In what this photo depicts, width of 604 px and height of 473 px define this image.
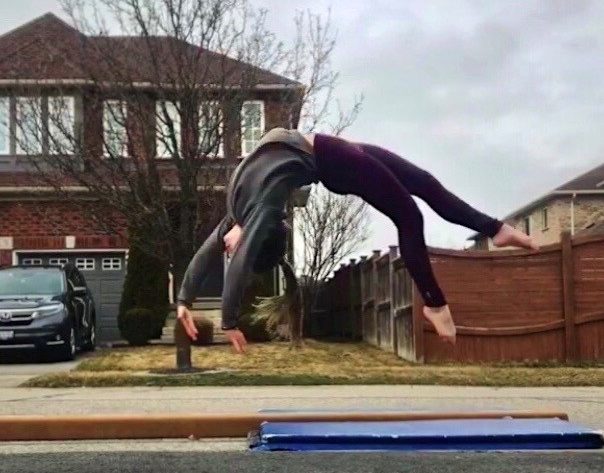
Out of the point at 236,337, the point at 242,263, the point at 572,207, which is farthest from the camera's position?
the point at 572,207

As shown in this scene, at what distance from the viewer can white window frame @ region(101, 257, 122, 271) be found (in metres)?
22.6

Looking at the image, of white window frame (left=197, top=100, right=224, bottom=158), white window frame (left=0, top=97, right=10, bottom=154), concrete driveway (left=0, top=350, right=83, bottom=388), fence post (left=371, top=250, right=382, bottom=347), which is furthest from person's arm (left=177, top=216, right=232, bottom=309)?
white window frame (left=0, top=97, right=10, bottom=154)

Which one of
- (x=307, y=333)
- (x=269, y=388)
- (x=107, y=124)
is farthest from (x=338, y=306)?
(x=269, y=388)

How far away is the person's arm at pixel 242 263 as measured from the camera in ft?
20.6

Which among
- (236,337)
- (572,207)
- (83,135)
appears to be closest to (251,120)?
(83,135)

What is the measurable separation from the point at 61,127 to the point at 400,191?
10631 mm

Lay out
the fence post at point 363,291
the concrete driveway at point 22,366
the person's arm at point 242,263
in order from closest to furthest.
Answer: the person's arm at point 242,263 → the concrete driveway at point 22,366 → the fence post at point 363,291

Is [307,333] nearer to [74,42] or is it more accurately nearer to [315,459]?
[74,42]

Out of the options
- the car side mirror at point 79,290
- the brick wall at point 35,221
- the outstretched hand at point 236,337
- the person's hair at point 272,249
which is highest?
the brick wall at point 35,221

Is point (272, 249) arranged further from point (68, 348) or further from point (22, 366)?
point (68, 348)

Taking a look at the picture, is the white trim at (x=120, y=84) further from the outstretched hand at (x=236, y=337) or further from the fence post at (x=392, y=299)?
the outstretched hand at (x=236, y=337)

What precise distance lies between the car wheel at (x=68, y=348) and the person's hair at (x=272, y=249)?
10856mm

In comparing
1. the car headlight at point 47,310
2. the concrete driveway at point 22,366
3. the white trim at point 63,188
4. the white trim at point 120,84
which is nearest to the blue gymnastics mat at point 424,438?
the concrete driveway at point 22,366

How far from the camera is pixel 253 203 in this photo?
6531mm
